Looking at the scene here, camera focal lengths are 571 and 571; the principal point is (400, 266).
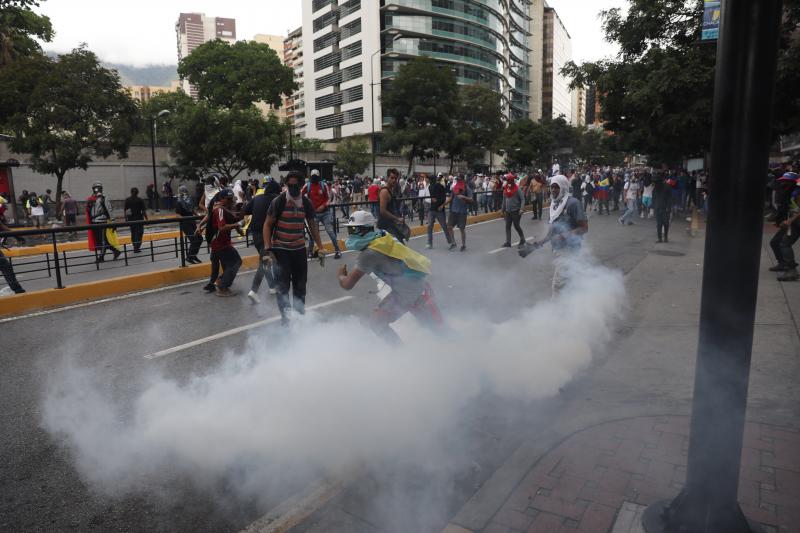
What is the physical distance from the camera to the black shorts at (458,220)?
502 inches

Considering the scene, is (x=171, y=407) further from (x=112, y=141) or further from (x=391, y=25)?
(x=391, y=25)

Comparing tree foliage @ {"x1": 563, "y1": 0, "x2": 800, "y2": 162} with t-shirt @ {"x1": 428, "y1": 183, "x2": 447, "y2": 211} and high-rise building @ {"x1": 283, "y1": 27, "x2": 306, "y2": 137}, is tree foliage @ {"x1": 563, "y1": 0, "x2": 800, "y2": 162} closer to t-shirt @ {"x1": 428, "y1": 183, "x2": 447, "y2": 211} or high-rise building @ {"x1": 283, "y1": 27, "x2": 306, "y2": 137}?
t-shirt @ {"x1": 428, "y1": 183, "x2": 447, "y2": 211}

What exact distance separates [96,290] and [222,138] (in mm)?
25470

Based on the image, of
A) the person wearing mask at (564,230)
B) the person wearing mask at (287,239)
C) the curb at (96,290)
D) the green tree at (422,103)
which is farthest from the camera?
the green tree at (422,103)

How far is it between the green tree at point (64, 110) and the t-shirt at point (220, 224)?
65.9 ft

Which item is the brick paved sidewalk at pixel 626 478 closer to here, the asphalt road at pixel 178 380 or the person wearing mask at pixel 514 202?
the asphalt road at pixel 178 380

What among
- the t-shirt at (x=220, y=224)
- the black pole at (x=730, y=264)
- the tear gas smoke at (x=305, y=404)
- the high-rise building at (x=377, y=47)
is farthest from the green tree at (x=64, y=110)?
the high-rise building at (x=377, y=47)

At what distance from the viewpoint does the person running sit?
4.38 metres

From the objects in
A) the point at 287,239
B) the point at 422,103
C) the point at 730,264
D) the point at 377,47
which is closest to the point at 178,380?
the point at 287,239

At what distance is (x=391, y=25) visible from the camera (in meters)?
62.1

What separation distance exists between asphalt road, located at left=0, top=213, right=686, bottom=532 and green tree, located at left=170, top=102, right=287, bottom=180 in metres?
24.0

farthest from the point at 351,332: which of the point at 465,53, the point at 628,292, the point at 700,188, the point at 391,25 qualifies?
the point at 465,53

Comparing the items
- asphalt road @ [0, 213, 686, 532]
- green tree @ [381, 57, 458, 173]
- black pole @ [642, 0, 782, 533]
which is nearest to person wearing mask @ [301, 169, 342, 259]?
asphalt road @ [0, 213, 686, 532]

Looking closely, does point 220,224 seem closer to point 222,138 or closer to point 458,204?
point 458,204
